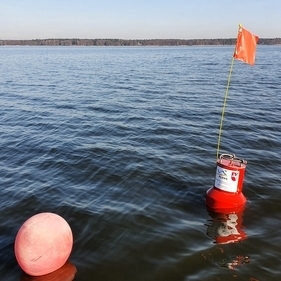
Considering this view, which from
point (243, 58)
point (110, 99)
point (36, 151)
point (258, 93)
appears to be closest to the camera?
point (243, 58)

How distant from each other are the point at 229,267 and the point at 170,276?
47.1 inches

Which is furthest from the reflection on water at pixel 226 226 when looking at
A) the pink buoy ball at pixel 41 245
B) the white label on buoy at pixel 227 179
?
the pink buoy ball at pixel 41 245

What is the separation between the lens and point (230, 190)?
8.11 meters

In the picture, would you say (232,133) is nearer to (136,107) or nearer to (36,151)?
(136,107)

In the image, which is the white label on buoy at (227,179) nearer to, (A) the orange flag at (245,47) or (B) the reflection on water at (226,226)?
(B) the reflection on water at (226,226)

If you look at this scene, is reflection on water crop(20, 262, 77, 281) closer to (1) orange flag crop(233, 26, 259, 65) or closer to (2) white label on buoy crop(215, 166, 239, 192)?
(2) white label on buoy crop(215, 166, 239, 192)

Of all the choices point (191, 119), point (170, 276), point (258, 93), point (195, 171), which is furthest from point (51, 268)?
point (258, 93)

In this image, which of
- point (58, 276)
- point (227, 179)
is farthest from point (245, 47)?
point (58, 276)

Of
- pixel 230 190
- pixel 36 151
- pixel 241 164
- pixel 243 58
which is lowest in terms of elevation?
pixel 36 151

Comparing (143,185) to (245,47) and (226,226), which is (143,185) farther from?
(245,47)

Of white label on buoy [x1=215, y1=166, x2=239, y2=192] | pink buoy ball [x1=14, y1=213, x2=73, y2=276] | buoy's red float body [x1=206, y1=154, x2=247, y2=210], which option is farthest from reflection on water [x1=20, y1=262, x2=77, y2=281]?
white label on buoy [x1=215, y1=166, x2=239, y2=192]

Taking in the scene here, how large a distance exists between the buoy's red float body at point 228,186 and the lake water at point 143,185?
0.30 m

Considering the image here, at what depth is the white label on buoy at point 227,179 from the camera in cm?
800

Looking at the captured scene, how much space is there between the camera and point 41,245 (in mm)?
5734
